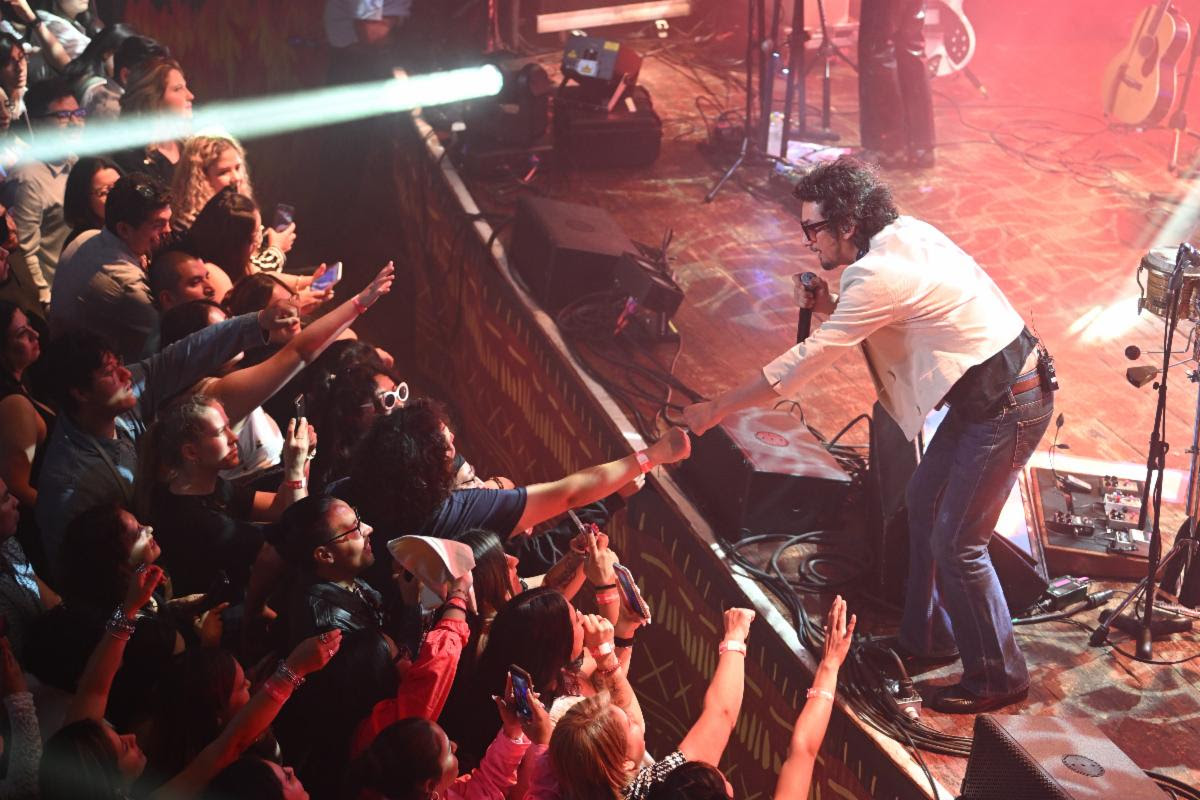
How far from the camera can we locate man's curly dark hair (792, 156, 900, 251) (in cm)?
313

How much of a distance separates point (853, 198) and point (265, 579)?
5.94 feet

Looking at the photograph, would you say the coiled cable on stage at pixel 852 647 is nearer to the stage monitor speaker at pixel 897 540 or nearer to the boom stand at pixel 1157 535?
the stage monitor speaker at pixel 897 540

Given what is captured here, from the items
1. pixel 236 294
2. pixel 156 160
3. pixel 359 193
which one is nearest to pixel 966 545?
pixel 236 294

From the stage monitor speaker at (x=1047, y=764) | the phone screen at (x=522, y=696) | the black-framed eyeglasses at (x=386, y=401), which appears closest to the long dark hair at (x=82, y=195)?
the black-framed eyeglasses at (x=386, y=401)

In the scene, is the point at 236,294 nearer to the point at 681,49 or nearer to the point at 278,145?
the point at 278,145

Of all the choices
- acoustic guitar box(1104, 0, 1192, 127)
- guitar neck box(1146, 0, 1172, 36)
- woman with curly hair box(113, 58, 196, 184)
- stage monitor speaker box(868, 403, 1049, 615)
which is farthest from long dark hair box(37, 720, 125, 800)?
guitar neck box(1146, 0, 1172, 36)

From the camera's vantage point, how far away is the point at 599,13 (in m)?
8.92

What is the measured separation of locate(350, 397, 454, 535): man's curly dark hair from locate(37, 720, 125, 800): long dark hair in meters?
0.90

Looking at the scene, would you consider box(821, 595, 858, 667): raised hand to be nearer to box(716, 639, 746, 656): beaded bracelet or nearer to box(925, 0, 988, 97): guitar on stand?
box(716, 639, 746, 656): beaded bracelet

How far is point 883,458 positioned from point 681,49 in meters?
6.00

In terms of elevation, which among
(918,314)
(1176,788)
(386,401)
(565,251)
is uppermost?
(918,314)

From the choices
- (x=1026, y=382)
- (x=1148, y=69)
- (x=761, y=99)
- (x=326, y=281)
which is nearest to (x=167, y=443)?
(x=326, y=281)

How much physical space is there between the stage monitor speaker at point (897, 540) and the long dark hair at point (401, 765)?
1773mm

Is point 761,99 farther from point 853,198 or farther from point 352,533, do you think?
point 352,533
